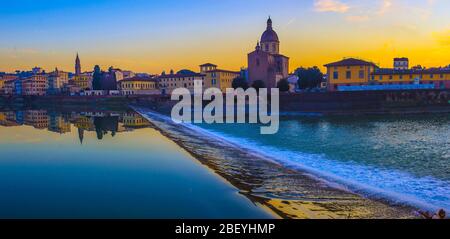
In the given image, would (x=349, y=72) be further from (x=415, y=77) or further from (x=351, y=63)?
(x=415, y=77)

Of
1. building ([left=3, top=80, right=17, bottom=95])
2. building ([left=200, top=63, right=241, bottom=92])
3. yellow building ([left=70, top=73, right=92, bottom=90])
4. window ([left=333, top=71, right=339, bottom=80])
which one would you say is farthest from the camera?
building ([left=3, top=80, right=17, bottom=95])

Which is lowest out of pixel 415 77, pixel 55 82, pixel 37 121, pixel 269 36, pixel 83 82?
pixel 37 121

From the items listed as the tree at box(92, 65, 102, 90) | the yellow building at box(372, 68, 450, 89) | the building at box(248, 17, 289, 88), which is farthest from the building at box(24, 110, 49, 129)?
the tree at box(92, 65, 102, 90)

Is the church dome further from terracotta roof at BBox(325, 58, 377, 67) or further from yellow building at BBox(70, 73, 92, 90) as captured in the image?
yellow building at BBox(70, 73, 92, 90)

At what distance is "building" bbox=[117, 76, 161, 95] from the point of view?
341ft

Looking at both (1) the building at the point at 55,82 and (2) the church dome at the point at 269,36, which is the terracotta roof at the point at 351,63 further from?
(1) the building at the point at 55,82

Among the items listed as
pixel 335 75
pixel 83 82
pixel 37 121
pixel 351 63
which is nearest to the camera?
pixel 37 121

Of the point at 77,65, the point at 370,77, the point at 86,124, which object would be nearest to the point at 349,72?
the point at 370,77

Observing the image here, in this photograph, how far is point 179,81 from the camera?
10306 cm

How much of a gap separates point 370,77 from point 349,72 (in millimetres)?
4597

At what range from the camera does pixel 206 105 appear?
224 feet

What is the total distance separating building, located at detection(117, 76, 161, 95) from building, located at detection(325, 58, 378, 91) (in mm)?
53438

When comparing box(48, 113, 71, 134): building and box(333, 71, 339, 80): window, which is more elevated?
box(333, 71, 339, 80): window

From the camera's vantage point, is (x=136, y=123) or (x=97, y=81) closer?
(x=136, y=123)
